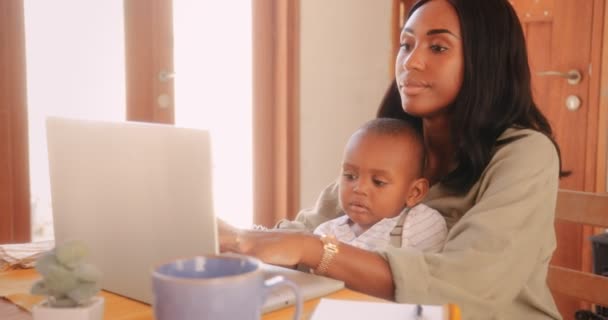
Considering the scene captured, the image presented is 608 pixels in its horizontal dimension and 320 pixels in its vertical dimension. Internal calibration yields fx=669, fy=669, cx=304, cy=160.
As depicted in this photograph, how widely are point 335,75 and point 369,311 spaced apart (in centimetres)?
257

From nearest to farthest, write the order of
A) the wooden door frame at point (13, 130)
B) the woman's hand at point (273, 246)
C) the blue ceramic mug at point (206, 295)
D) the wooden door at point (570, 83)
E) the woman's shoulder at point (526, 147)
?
the blue ceramic mug at point (206, 295) → the woman's hand at point (273, 246) → the woman's shoulder at point (526, 147) → the wooden door frame at point (13, 130) → the wooden door at point (570, 83)

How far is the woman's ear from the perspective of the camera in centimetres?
140

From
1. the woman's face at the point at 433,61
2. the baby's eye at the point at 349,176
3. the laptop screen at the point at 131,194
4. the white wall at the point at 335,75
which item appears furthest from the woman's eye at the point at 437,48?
the white wall at the point at 335,75

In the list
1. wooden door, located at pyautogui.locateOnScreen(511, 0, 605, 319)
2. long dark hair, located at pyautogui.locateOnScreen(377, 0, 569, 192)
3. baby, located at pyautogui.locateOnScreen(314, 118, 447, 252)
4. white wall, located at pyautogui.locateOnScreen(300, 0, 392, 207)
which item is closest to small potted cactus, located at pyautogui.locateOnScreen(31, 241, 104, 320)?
baby, located at pyautogui.locateOnScreen(314, 118, 447, 252)

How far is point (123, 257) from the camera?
880 mm

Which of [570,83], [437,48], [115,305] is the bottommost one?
[115,305]

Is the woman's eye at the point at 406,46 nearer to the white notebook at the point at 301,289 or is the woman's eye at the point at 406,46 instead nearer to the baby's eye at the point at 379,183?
the baby's eye at the point at 379,183

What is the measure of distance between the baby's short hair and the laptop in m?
0.51

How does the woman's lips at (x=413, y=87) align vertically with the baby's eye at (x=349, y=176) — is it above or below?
above

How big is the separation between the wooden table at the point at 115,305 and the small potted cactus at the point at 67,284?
132mm

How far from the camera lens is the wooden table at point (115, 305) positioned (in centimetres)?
84

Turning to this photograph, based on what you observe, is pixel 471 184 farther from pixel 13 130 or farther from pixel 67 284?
pixel 13 130

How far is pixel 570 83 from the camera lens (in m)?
2.76

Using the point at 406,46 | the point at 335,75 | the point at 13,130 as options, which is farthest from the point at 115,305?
the point at 335,75
